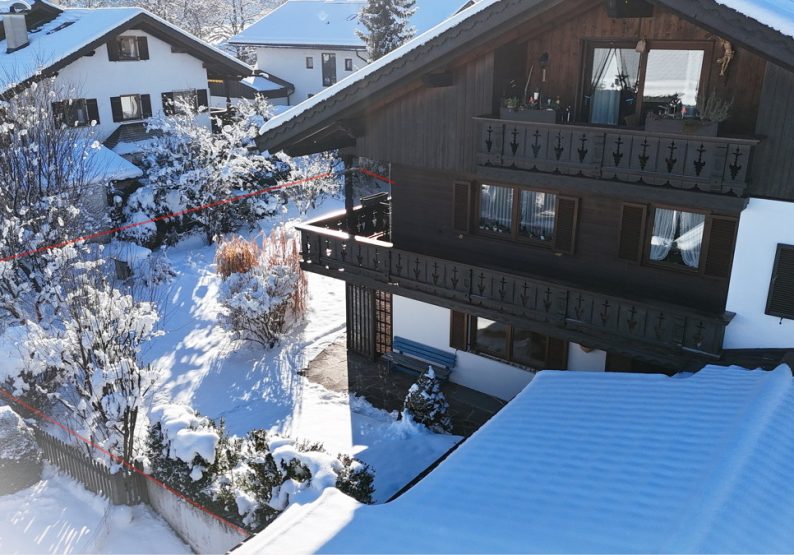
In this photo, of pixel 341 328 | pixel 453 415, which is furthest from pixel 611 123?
pixel 341 328

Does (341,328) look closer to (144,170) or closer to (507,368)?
(507,368)

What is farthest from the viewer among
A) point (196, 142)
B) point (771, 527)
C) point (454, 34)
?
point (196, 142)

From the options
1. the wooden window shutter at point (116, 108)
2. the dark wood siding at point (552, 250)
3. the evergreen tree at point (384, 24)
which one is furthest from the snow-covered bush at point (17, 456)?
the evergreen tree at point (384, 24)

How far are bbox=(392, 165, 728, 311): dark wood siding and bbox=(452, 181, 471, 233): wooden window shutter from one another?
15 cm

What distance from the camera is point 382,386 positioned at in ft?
57.1

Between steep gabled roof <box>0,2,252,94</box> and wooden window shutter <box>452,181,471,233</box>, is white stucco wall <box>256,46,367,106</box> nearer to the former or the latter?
steep gabled roof <box>0,2,252,94</box>

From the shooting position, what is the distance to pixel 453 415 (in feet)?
52.5

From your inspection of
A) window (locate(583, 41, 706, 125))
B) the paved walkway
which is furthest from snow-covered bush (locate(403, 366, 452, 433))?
window (locate(583, 41, 706, 125))

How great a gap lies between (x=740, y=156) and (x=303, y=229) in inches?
405

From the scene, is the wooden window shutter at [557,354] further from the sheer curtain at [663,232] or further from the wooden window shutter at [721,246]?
the wooden window shutter at [721,246]

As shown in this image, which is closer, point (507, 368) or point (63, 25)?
point (507, 368)

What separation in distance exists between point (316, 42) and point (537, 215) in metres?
39.9

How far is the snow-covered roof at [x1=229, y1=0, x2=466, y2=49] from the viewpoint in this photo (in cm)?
4944

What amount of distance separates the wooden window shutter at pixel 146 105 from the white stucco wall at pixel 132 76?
0.58 feet
